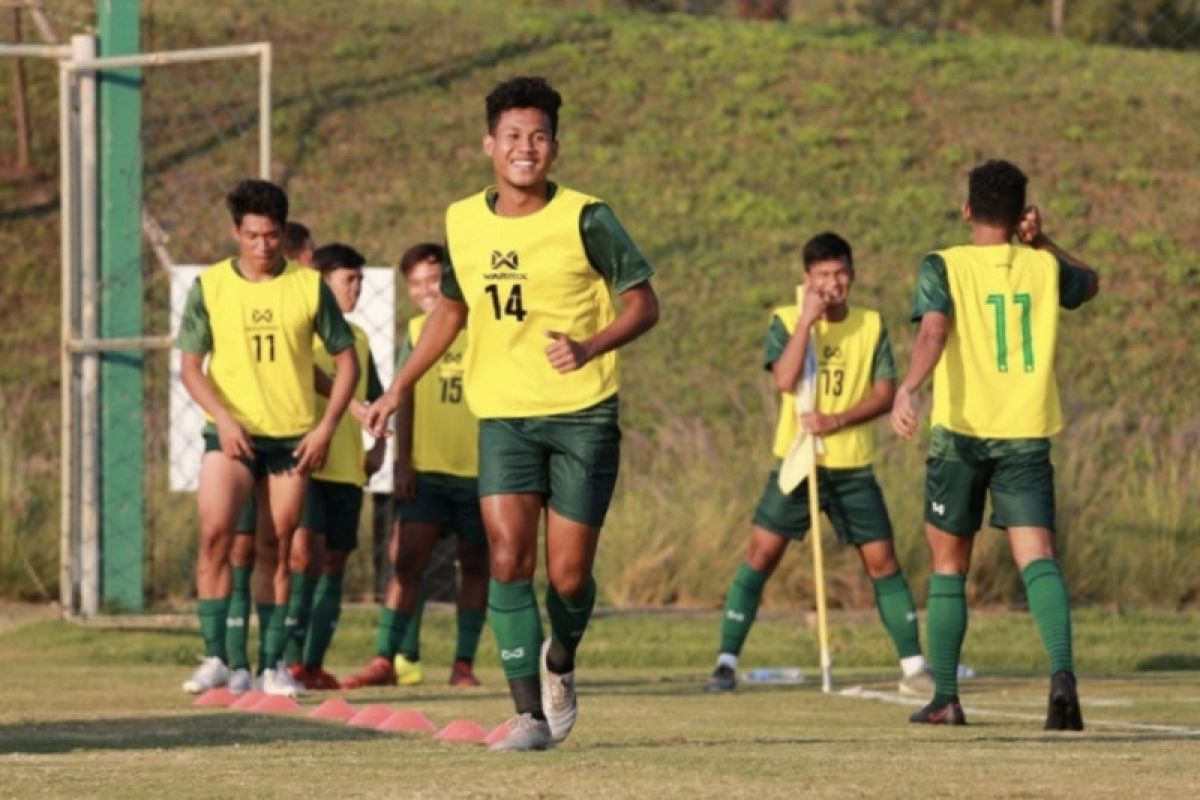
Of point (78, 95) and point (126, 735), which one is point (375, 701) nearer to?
point (126, 735)

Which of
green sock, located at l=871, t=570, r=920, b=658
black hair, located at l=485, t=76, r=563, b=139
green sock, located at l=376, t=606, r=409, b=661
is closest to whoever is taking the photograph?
black hair, located at l=485, t=76, r=563, b=139

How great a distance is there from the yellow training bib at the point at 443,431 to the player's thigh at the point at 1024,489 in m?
3.50

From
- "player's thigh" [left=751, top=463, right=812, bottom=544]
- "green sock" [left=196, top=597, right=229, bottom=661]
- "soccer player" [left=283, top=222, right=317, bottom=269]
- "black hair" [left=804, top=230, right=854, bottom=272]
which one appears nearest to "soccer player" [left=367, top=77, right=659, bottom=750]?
"green sock" [left=196, top=597, right=229, bottom=661]

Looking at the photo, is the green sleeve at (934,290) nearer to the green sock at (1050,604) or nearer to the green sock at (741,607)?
the green sock at (1050,604)

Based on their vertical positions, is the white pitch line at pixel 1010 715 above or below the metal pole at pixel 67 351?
below

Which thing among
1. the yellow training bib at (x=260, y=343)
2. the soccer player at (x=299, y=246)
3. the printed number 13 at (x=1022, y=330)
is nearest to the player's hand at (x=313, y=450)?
the yellow training bib at (x=260, y=343)

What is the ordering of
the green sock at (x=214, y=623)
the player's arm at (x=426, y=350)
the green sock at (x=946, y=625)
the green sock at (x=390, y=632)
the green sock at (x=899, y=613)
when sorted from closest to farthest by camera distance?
the player's arm at (x=426, y=350) < the green sock at (x=946, y=625) < the green sock at (x=214, y=623) < the green sock at (x=899, y=613) < the green sock at (x=390, y=632)

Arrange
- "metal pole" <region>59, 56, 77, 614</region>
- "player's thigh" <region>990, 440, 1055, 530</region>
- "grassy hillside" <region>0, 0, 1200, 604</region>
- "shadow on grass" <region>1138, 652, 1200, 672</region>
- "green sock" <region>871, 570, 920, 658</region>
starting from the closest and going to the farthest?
"player's thigh" <region>990, 440, 1055, 530</region>, "green sock" <region>871, 570, 920, 658</region>, "shadow on grass" <region>1138, 652, 1200, 672</region>, "metal pole" <region>59, 56, 77, 614</region>, "grassy hillside" <region>0, 0, 1200, 604</region>

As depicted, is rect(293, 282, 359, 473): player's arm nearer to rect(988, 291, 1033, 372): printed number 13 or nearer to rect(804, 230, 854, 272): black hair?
rect(804, 230, 854, 272): black hair

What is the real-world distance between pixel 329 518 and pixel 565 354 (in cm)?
514

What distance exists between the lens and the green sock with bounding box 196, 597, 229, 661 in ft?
40.1

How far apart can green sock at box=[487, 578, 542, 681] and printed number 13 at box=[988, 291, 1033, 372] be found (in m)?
2.41

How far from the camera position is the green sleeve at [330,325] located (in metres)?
12.1

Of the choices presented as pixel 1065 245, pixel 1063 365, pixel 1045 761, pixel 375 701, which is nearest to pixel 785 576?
pixel 375 701
